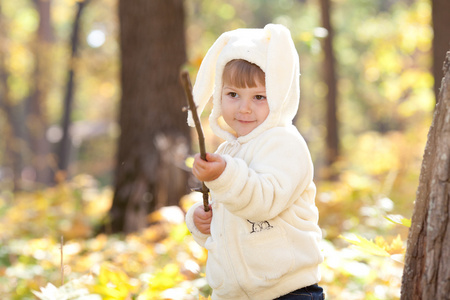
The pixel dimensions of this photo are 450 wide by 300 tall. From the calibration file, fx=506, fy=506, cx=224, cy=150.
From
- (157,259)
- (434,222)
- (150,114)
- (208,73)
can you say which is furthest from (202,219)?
(150,114)

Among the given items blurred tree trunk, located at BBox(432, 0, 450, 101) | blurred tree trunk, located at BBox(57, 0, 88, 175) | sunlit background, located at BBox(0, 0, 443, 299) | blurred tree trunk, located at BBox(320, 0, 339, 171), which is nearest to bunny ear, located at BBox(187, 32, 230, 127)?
sunlit background, located at BBox(0, 0, 443, 299)

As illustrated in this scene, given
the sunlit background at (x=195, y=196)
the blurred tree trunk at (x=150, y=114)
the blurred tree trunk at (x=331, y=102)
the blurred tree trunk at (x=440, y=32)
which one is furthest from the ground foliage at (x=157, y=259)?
the blurred tree trunk at (x=331, y=102)

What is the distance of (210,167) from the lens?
1.72 metres

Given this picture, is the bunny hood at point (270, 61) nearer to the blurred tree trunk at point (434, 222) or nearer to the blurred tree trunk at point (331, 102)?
the blurred tree trunk at point (434, 222)

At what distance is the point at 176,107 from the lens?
240 inches

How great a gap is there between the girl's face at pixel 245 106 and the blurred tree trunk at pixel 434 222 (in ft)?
2.09

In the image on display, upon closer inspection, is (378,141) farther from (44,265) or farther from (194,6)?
(44,265)

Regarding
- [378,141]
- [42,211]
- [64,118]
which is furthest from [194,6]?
[42,211]

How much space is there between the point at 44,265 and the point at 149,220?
165 centimetres

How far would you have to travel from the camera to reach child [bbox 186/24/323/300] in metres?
1.87

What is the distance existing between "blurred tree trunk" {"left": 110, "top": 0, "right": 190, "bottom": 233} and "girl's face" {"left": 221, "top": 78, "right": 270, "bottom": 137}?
151 inches

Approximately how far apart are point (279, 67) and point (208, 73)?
0.38 meters

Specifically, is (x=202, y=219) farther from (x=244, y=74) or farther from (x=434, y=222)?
(x=434, y=222)

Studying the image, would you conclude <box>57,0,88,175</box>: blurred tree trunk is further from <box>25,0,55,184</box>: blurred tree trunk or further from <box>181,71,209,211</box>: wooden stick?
<box>181,71,209,211</box>: wooden stick
